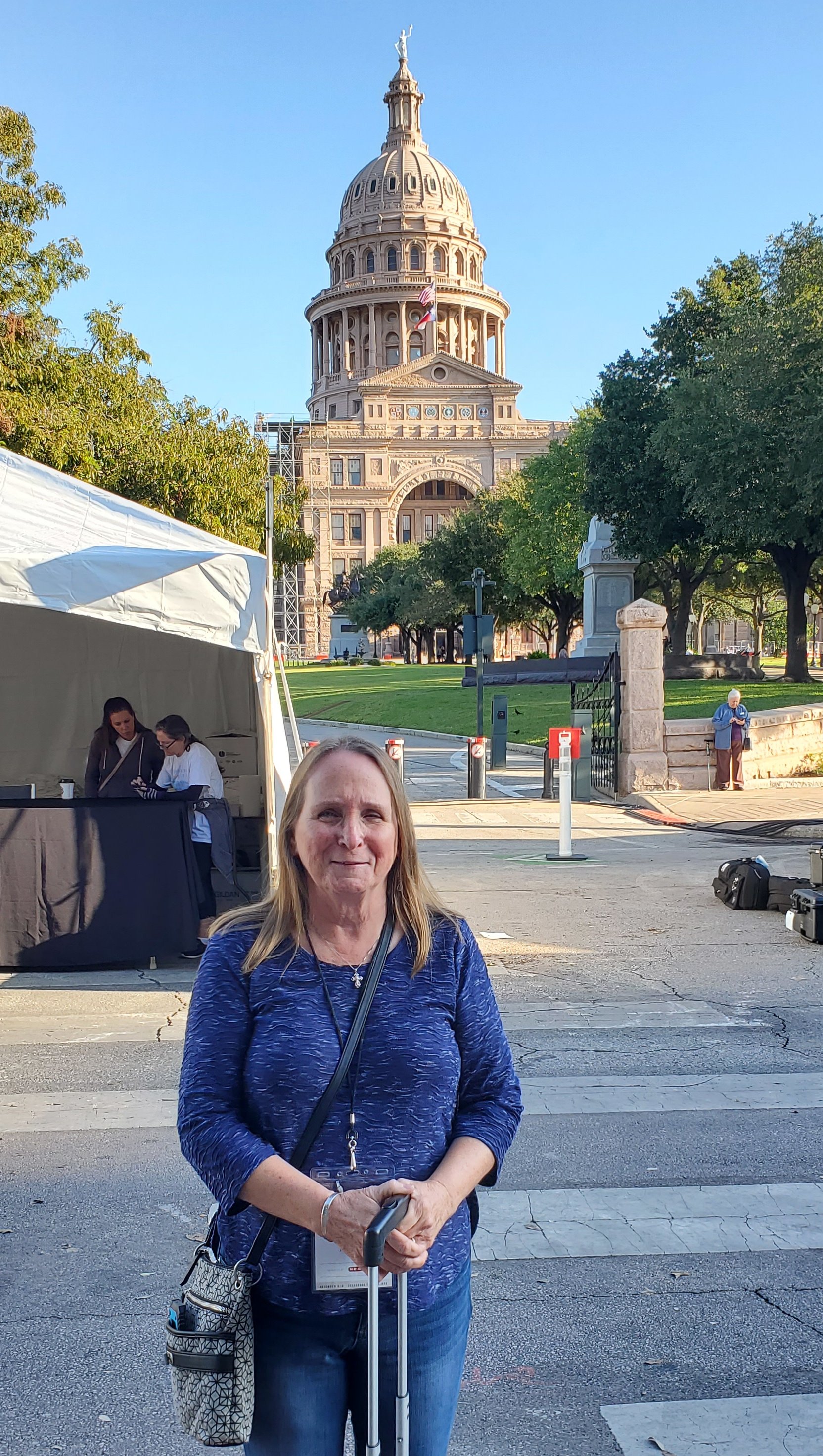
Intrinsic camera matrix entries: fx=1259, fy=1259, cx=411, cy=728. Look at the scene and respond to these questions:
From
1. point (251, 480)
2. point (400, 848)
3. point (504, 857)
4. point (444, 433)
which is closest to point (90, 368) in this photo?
point (251, 480)

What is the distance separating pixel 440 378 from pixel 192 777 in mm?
130932

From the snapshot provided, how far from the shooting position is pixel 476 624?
22281 mm

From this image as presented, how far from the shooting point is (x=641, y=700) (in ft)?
67.1

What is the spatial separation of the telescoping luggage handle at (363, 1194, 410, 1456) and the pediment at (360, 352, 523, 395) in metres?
135

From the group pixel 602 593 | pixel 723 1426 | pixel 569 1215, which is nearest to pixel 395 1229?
pixel 723 1426

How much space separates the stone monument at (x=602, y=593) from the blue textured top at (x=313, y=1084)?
3765 centimetres

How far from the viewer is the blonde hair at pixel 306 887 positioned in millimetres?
2359

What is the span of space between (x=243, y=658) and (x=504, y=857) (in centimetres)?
366

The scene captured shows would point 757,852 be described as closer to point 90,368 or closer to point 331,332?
point 90,368

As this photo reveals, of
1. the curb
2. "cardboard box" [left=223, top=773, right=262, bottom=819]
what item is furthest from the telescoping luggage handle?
the curb

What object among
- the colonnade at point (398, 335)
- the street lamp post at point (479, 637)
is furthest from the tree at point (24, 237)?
the colonnade at point (398, 335)

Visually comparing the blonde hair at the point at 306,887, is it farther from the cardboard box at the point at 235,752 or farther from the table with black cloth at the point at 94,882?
the cardboard box at the point at 235,752

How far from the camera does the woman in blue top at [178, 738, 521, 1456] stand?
84.2 inches

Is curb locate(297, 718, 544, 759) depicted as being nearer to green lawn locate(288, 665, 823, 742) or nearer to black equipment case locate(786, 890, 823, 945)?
green lawn locate(288, 665, 823, 742)
